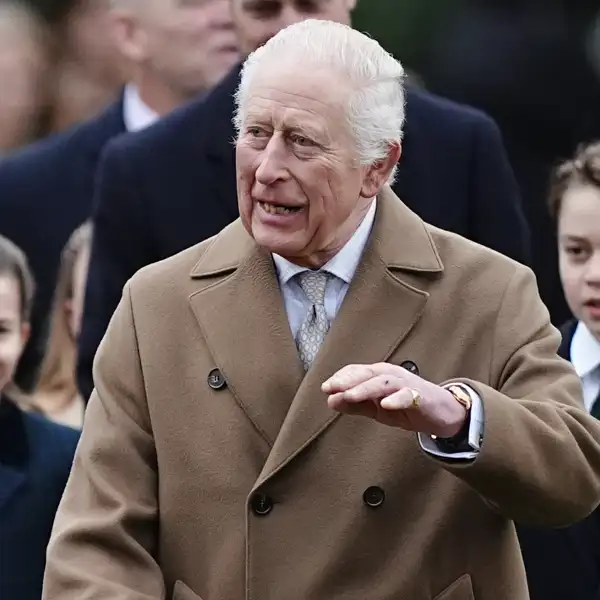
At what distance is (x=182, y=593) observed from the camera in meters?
4.54

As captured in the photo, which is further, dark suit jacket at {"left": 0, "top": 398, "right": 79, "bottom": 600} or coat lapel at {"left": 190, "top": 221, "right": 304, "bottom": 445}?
dark suit jacket at {"left": 0, "top": 398, "right": 79, "bottom": 600}

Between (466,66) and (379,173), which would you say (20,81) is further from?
(379,173)

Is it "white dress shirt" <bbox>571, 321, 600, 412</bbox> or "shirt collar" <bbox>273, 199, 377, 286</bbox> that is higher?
"shirt collar" <bbox>273, 199, 377, 286</bbox>

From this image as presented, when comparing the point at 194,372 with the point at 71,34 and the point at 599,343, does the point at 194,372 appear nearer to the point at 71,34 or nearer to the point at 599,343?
the point at 599,343

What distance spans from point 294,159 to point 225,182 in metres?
1.51

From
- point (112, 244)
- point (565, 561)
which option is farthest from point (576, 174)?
point (112, 244)

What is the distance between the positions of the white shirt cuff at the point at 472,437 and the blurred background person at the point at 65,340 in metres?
2.73

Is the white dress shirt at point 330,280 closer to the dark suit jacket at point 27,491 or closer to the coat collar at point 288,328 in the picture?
the coat collar at point 288,328

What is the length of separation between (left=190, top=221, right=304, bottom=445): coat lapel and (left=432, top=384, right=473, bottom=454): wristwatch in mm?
415

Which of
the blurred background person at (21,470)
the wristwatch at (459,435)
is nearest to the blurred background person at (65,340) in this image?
the blurred background person at (21,470)

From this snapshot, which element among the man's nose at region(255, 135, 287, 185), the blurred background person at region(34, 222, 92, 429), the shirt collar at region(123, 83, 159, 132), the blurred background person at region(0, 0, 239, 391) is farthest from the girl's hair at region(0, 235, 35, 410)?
the man's nose at region(255, 135, 287, 185)

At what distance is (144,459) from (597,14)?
4346 mm

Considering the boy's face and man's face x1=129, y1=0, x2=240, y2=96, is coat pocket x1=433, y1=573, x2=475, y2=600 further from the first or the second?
man's face x1=129, y1=0, x2=240, y2=96

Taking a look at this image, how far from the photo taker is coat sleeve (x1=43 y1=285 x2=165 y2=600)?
14.7 ft
